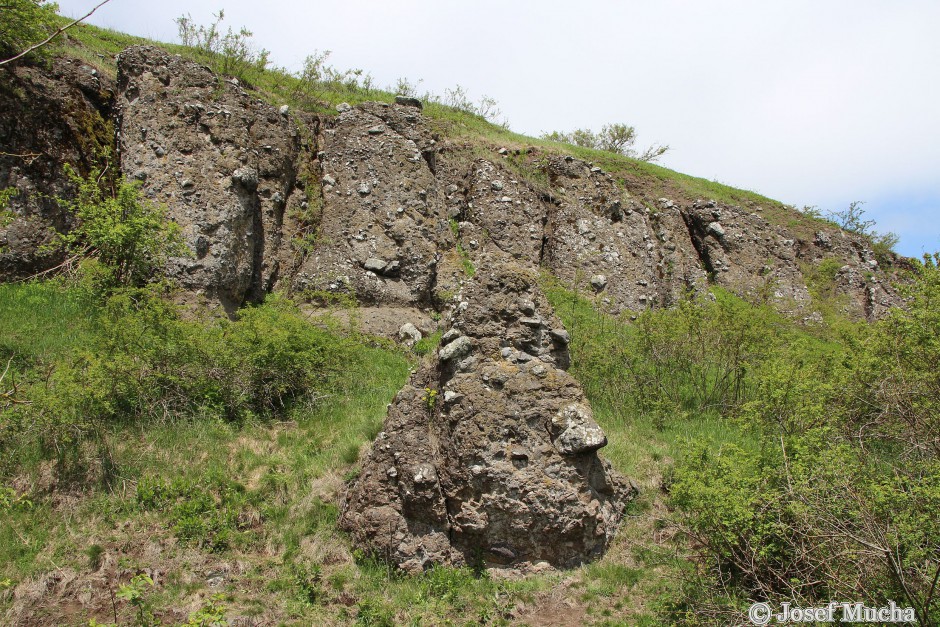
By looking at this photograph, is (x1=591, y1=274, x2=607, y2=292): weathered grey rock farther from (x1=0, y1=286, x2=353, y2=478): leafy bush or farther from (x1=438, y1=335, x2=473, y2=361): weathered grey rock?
(x1=438, y1=335, x2=473, y2=361): weathered grey rock

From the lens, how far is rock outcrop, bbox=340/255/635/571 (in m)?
6.12

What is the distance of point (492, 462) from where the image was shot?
620cm

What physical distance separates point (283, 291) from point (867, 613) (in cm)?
1224

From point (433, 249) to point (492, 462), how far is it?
29.0 feet

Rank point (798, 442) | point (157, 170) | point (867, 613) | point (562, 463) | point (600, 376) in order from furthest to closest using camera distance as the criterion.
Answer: point (157, 170) → point (600, 376) → point (562, 463) → point (798, 442) → point (867, 613)

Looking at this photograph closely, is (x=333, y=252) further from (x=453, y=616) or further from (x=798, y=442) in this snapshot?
(x=798, y=442)

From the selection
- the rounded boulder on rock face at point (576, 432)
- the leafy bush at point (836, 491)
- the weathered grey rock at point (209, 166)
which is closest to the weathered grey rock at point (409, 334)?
the weathered grey rock at point (209, 166)

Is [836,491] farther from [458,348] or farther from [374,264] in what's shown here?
[374,264]

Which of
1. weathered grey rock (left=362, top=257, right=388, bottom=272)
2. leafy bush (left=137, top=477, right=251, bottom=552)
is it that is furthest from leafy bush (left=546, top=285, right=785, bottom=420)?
leafy bush (left=137, top=477, right=251, bottom=552)

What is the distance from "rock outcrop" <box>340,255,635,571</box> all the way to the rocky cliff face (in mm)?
21

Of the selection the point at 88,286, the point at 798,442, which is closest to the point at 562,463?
the point at 798,442

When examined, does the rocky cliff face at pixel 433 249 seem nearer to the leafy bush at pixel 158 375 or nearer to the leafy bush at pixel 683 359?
the leafy bush at pixel 683 359

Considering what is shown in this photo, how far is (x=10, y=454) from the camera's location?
696 centimetres

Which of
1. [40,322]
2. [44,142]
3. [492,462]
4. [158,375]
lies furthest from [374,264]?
[492,462]
